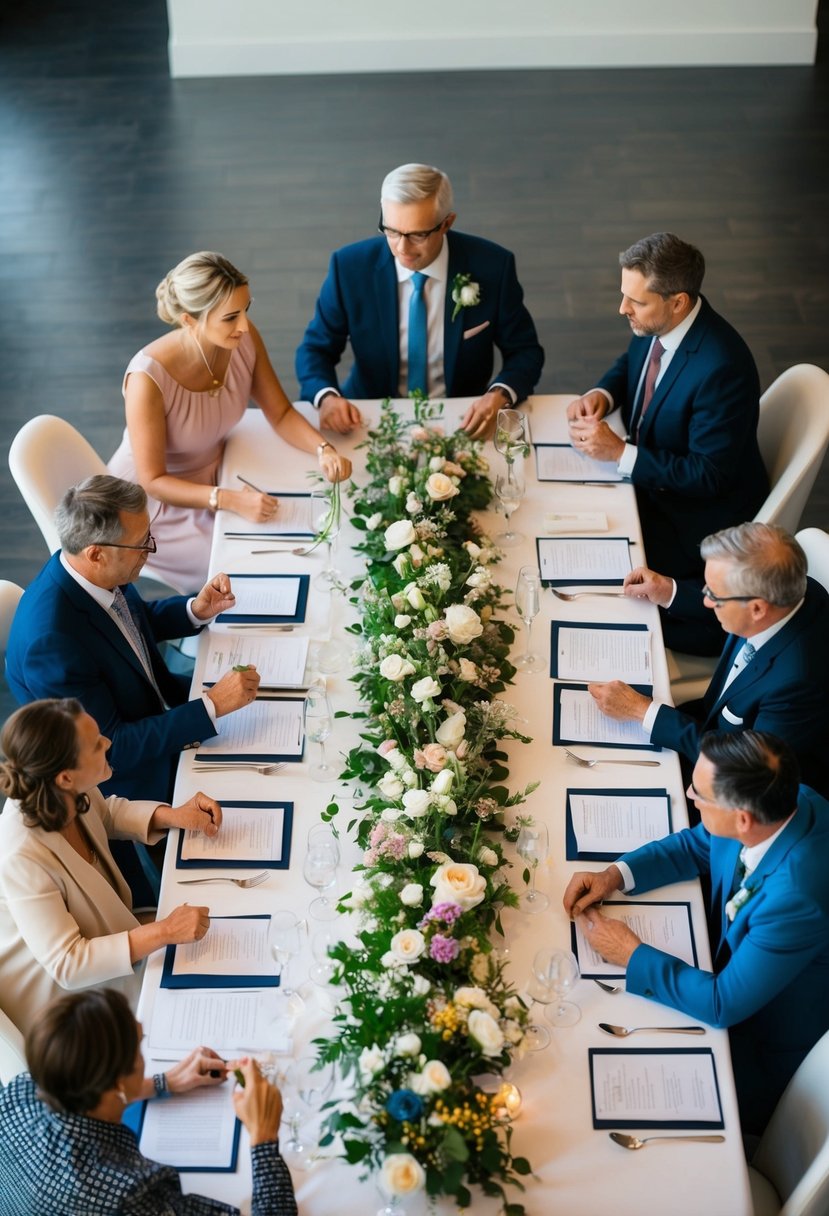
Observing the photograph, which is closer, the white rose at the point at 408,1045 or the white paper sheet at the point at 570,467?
the white rose at the point at 408,1045

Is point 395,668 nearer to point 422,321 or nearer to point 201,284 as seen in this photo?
point 201,284

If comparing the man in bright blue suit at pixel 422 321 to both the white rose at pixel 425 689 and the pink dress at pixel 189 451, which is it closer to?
the pink dress at pixel 189 451

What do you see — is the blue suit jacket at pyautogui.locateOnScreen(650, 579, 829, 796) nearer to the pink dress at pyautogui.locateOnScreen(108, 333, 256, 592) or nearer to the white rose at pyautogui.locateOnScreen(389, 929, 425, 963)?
the white rose at pyautogui.locateOnScreen(389, 929, 425, 963)

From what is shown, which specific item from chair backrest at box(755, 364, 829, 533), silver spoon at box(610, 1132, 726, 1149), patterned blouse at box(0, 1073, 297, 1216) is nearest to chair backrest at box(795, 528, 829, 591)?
chair backrest at box(755, 364, 829, 533)

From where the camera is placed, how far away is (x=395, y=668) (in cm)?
300

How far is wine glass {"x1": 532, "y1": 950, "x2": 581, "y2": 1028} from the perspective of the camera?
2.61m

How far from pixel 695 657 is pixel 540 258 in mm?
3197

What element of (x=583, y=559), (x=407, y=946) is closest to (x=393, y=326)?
(x=583, y=559)

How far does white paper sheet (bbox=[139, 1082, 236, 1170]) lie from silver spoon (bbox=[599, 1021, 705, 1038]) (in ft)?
2.70

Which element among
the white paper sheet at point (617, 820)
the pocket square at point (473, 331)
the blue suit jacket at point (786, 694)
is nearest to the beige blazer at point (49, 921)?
the white paper sheet at point (617, 820)

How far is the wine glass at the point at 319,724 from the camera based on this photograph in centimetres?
304

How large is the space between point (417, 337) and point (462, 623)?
1.69m

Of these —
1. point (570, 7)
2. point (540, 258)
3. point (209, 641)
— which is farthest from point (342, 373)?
point (570, 7)

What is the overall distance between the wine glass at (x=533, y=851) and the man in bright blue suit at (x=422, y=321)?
66.4 inches
